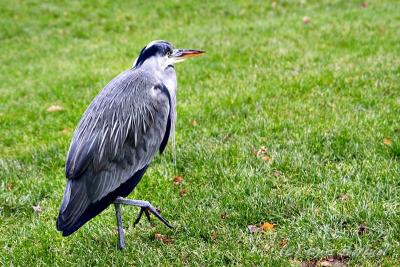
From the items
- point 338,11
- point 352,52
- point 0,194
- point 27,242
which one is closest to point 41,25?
point 338,11

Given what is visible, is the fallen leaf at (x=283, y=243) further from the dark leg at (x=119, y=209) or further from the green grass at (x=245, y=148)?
the dark leg at (x=119, y=209)

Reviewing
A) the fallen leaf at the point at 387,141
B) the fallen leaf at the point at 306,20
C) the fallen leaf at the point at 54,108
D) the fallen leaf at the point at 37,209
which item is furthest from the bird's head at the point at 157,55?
the fallen leaf at the point at 306,20

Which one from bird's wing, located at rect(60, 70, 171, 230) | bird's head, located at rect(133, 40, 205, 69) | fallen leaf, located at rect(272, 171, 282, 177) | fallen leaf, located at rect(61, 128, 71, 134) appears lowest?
fallen leaf, located at rect(61, 128, 71, 134)

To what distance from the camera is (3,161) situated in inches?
267

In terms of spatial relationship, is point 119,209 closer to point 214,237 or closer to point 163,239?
point 163,239

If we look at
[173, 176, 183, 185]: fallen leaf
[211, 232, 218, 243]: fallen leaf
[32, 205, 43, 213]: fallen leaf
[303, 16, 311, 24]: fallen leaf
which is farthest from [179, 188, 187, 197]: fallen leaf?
[303, 16, 311, 24]: fallen leaf

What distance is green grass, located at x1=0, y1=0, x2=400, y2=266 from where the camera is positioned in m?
4.60

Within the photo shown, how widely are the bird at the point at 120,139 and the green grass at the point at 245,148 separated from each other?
1.99ft

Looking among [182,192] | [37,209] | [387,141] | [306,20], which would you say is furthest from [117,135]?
[306,20]

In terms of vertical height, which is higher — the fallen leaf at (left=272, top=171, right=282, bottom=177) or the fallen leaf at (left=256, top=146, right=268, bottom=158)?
the fallen leaf at (left=256, top=146, right=268, bottom=158)

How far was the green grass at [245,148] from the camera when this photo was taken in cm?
460

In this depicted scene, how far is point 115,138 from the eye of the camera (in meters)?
4.38

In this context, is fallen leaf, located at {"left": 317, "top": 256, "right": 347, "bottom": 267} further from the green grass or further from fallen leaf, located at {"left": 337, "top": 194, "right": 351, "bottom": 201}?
fallen leaf, located at {"left": 337, "top": 194, "right": 351, "bottom": 201}

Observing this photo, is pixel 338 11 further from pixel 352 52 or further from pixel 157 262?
pixel 157 262
